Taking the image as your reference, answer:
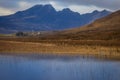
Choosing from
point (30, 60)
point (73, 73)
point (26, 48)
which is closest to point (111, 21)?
point (26, 48)

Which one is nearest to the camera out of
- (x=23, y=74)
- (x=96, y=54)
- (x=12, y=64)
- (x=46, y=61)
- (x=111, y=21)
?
(x=23, y=74)

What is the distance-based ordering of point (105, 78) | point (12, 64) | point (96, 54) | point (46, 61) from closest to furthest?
point (105, 78), point (12, 64), point (46, 61), point (96, 54)

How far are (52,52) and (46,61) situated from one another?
13629 mm

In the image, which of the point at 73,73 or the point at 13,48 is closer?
the point at 73,73

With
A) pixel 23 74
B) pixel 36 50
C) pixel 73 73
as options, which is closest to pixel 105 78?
pixel 73 73

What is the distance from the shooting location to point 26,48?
70.1 metres

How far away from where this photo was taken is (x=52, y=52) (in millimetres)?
64812

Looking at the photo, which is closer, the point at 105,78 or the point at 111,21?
the point at 105,78

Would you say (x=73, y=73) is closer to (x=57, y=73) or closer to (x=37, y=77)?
(x=57, y=73)

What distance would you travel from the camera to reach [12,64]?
46.3 meters

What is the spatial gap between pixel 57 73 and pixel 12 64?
990 centimetres

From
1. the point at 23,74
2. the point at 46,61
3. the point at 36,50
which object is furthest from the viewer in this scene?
the point at 36,50

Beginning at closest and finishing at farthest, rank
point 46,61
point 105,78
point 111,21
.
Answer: point 105,78 < point 46,61 < point 111,21

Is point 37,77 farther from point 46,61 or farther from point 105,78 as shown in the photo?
point 46,61
